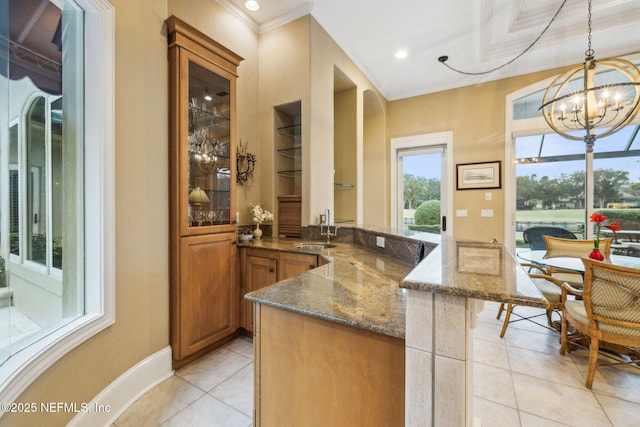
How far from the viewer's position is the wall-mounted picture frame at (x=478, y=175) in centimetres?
396

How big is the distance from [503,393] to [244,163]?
292 centimetres

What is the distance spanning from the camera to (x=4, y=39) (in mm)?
1075

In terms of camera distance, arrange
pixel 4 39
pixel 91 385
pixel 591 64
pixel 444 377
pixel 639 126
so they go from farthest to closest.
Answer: pixel 639 126 → pixel 591 64 → pixel 91 385 → pixel 4 39 → pixel 444 377

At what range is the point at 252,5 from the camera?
2.64 m

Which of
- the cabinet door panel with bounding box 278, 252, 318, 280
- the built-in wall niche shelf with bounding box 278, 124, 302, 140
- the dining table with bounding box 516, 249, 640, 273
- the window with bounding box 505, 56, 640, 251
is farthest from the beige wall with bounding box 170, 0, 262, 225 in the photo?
the window with bounding box 505, 56, 640, 251

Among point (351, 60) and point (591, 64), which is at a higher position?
point (351, 60)

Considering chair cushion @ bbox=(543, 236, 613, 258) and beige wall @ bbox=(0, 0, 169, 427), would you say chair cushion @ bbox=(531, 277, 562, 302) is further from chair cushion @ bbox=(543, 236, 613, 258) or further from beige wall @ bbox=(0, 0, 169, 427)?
beige wall @ bbox=(0, 0, 169, 427)

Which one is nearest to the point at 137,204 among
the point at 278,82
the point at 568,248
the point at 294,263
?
the point at 294,263

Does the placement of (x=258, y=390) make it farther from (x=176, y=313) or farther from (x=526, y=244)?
(x=526, y=244)

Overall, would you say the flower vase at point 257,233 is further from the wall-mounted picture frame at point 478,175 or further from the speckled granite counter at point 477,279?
the wall-mounted picture frame at point 478,175

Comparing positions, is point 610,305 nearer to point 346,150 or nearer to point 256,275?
point 256,275

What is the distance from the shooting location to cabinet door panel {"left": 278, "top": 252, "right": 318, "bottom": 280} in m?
2.10

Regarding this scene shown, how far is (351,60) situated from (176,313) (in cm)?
358

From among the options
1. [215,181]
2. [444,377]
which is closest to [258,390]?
[444,377]
